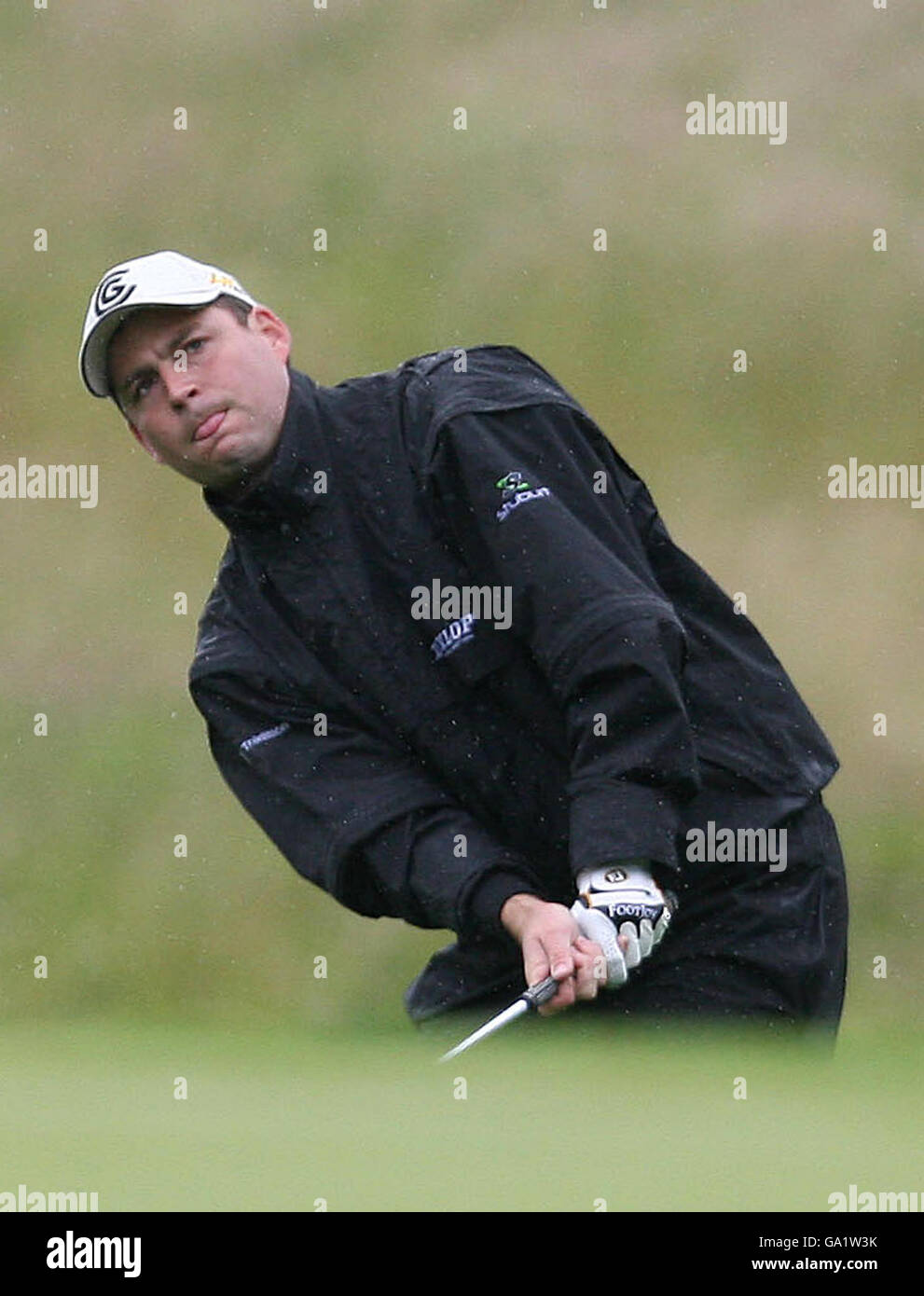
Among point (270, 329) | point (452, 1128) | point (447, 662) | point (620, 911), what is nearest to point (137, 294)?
point (270, 329)

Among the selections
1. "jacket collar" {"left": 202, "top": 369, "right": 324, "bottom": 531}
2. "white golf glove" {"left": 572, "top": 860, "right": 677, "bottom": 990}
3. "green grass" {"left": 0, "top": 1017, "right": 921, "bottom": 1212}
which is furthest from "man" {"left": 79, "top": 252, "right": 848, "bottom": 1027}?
"green grass" {"left": 0, "top": 1017, "right": 921, "bottom": 1212}

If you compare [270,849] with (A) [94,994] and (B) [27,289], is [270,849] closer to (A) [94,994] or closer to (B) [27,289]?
(A) [94,994]

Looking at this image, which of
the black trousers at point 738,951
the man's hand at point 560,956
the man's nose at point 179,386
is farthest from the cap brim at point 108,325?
the black trousers at point 738,951

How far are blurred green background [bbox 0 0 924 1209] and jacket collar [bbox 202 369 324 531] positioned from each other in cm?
708

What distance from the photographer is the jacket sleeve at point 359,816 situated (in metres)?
3.96

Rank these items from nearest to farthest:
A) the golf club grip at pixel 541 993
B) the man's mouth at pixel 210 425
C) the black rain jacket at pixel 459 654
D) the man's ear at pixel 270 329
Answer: the golf club grip at pixel 541 993
the black rain jacket at pixel 459 654
the man's mouth at pixel 210 425
the man's ear at pixel 270 329

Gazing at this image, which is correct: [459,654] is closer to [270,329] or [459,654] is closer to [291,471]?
[291,471]

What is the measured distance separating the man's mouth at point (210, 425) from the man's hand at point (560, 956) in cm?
97

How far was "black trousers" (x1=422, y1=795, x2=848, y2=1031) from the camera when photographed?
4066 millimetres

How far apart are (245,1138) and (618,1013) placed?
1.65m

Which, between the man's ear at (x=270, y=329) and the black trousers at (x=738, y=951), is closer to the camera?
the black trousers at (x=738, y=951)

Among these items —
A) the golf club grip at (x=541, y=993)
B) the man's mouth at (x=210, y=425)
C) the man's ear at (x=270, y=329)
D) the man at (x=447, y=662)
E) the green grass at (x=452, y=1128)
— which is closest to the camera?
the green grass at (x=452, y=1128)

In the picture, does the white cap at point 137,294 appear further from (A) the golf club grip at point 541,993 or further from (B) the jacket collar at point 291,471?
(A) the golf club grip at point 541,993

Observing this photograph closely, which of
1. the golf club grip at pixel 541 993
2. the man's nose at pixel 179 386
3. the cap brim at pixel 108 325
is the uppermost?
the cap brim at pixel 108 325
